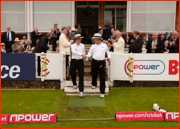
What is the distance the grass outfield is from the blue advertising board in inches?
21.7

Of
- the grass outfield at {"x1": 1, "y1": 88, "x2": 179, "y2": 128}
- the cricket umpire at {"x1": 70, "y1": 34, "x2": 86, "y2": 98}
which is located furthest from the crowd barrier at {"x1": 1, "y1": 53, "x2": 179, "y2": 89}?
the cricket umpire at {"x1": 70, "y1": 34, "x2": 86, "y2": 98}

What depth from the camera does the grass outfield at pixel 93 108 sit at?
540 cm

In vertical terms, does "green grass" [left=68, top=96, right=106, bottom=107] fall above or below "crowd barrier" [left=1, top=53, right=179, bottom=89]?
below

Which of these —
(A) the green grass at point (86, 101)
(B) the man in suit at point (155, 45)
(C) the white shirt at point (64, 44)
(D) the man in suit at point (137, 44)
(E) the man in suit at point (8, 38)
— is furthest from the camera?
(E) the man in suit at point (8, 38)

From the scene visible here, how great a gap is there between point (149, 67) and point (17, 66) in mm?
4662

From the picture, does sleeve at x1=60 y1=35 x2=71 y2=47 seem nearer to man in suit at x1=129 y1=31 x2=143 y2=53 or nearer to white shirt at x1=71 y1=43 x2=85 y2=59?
white shirt at x1=71 y1=43 x2=85 y2=59

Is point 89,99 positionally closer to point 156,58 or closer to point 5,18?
point 156,58

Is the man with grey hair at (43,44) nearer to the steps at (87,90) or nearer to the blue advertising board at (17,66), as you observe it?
the blue advertising board at (17,66)

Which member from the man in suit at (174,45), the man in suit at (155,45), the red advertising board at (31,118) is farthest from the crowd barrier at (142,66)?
the red advertising board at (31,118)

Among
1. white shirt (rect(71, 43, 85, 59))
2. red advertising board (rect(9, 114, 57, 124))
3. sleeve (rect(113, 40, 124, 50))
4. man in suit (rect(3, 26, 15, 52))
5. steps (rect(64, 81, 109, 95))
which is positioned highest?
man in suit (rect(3, 26, 15, 52))

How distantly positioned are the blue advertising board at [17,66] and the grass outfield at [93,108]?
0.55m

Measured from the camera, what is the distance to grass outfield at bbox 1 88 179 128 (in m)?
5.40

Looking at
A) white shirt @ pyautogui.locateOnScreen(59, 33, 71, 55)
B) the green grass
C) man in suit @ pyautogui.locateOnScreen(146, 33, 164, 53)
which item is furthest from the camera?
man in suit @ pyautogui.locateOnScreen(146, 33, 164, 53)

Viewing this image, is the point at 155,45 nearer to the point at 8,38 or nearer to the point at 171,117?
the point at 171,117
